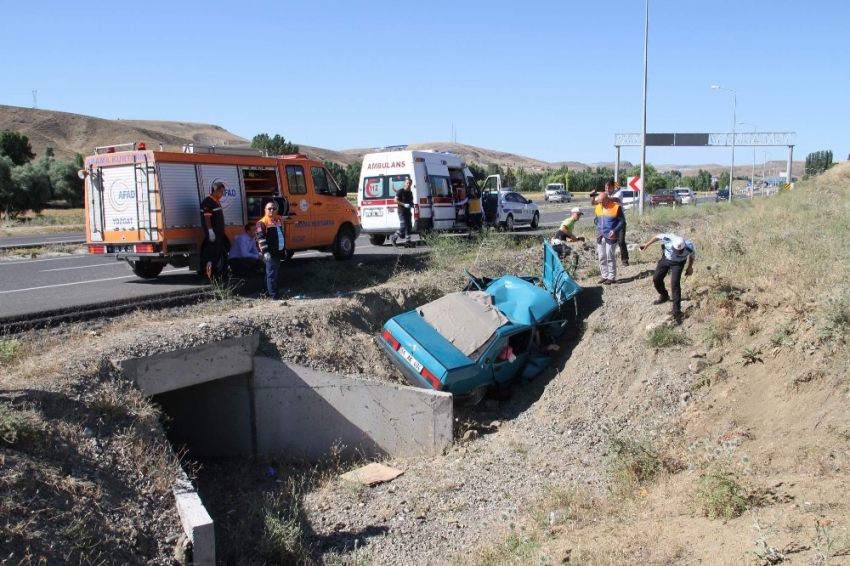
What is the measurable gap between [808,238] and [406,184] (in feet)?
30.2

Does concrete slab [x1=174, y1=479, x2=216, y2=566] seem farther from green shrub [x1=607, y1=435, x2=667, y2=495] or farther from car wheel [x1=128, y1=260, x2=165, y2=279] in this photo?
car wheel [x1=128, y1=260, x2=165, y2=279]

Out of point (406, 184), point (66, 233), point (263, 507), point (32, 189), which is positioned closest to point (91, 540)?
point (263, 507)

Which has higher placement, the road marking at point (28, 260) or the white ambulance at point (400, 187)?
the white ambulance at point (400, 187)

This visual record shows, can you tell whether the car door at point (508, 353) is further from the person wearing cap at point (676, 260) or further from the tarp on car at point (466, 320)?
the person wearing cap at point (676, 260)

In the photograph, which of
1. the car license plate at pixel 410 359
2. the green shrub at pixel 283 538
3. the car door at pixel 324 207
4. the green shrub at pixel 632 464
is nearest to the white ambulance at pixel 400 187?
the car door at pixel 324 207

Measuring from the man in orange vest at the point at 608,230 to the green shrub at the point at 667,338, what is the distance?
237cm

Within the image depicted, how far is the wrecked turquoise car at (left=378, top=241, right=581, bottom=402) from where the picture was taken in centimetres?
954

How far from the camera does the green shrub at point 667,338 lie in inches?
357

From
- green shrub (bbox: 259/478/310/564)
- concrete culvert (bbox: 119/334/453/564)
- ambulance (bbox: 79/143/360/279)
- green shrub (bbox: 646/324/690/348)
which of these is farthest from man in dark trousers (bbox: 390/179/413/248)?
green shrub (bbox: 259/478/310/564)

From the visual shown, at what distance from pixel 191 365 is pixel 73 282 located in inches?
211

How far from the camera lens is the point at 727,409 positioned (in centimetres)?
753

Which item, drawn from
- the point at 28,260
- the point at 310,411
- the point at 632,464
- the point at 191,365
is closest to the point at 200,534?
the point at 191,365

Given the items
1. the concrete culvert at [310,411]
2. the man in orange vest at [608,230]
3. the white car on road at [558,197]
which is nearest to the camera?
the concrete culvert at [310,411]

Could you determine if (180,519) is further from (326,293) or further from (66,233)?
(66,233)
